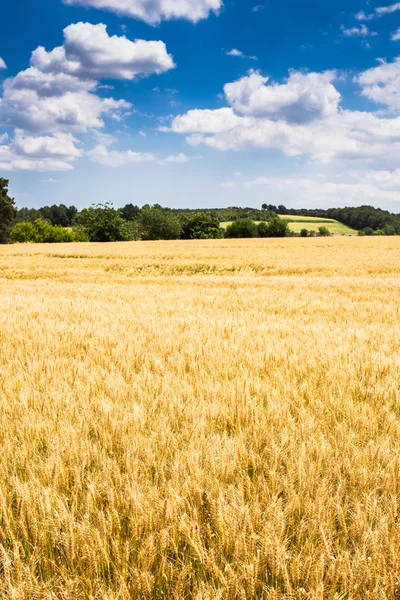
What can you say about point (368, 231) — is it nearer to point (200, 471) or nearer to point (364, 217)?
point (364, 217)

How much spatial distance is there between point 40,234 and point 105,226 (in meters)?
17.7

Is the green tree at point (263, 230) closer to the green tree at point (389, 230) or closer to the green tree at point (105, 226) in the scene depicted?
the green tree at point (105, 226)

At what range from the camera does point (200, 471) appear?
6.47 ft

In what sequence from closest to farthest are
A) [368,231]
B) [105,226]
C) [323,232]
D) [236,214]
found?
[105,226] < [323,232] < [368,231] < [236,214]

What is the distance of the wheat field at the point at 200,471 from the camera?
1.46m

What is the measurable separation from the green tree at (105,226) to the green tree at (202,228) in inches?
711

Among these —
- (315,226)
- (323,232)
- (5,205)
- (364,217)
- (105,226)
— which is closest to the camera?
(5,205)

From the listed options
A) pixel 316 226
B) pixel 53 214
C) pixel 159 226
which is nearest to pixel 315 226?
pixel 316 226

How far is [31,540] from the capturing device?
5.55 ft

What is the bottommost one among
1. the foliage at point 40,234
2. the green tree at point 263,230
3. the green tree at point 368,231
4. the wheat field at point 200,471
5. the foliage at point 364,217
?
the wheat field at point 200,471

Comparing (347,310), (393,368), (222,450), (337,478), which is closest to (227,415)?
(222,450)

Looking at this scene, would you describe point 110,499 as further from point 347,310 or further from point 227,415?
point 347,310

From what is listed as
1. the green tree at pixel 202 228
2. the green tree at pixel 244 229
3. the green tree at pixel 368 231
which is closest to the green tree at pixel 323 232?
the green tree at pixel 368 231

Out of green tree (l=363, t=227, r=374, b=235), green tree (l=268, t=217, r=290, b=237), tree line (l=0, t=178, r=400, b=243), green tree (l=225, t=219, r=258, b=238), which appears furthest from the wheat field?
green tree (l=363, t=227, r=374, b=235)
